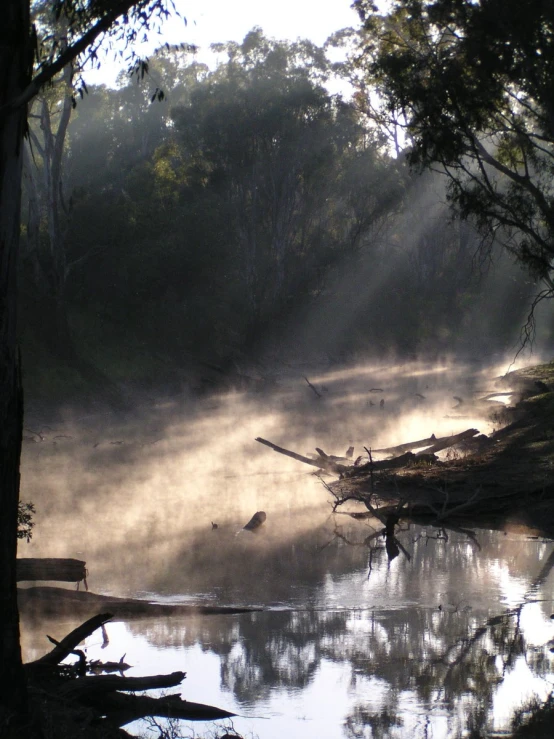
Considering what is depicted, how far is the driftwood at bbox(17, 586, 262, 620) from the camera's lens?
5.96 metres

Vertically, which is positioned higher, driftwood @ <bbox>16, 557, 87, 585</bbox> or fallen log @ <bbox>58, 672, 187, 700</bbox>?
driftwood @ <bbox>16, 557, 87, 585</bbox>

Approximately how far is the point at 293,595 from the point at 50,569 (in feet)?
5.96

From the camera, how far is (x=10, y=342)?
3926 millimetres

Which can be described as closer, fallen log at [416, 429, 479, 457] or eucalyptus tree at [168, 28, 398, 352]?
fallen log at [416, 429, 479, 457]

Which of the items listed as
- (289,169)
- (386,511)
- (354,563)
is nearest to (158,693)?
(354,563)

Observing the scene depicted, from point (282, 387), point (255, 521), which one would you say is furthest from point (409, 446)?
point (282, 387)

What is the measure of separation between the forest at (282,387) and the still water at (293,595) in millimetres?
31

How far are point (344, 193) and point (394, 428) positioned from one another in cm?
2149

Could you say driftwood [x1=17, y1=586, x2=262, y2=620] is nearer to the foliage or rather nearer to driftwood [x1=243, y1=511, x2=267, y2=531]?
driftwood [x1=243, y1=511, x2=267, y2=531]

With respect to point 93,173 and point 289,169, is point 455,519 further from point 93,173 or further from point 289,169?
point 93,173

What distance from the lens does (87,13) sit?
5531 mm

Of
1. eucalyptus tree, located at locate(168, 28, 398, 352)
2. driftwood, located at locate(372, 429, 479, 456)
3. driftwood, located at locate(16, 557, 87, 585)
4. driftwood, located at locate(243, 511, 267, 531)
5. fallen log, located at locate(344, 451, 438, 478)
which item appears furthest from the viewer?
eucalyptus tree, located at locate(168, 28, 398, 352)

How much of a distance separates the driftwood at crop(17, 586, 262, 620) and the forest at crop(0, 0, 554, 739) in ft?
0.07

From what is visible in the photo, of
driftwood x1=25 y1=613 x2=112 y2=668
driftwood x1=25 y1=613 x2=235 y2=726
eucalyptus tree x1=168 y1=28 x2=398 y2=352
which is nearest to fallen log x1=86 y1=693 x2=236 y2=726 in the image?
driftwood x1=25 y1=613 x2=235 y2=726
